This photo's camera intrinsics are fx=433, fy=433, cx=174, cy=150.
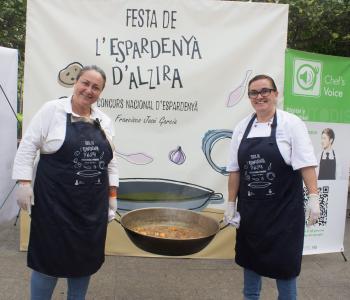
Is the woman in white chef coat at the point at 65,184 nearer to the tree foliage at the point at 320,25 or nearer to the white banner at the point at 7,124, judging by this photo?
the white banner at the point at 7,124

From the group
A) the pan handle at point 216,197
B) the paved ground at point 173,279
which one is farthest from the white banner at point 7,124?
the pan handle at point 216,197

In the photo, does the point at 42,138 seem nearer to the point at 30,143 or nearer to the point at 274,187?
the point at 30,143

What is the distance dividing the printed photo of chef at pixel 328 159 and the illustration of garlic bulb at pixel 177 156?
49.5 inches

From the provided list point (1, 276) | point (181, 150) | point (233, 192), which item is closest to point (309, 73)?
point (181, 150)

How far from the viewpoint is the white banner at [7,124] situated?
3.95 m

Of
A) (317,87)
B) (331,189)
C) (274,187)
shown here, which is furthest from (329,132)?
(274,187)

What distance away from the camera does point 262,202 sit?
2621 mm

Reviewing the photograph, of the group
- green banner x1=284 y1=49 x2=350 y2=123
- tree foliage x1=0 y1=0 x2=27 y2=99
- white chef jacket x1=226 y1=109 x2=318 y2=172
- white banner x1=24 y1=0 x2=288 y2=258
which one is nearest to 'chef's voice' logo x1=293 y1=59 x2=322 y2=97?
green banner x1=284 y1=49 x2=350 y2=123

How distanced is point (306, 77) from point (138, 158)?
5.48 ft

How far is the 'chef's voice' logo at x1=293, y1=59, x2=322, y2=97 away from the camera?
3.85 metres

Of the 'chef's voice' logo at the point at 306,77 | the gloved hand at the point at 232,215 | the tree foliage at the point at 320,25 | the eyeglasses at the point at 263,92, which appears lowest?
the gloved hand at the point at 232,215

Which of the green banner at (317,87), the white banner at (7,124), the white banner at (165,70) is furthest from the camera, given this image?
the white banner at (7,124)

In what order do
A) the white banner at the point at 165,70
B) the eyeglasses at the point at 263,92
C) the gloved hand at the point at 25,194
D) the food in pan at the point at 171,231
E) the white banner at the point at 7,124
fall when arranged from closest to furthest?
the gloved hand at the point at 25,194 → the eyeglasses at the point at 263,92 → the food in pan at the point at 171,231 → the white banner at the point at 165,70 → the white banner at the point at 7,124

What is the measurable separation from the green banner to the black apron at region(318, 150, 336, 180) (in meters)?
0.37
